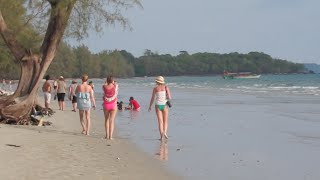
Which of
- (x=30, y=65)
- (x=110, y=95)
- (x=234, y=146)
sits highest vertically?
(x=30, y=65)

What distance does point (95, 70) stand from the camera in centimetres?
18138

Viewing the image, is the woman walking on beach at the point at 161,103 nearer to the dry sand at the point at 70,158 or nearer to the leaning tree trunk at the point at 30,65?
the dry sand at the point at 70,158

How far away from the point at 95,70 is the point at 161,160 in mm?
172884

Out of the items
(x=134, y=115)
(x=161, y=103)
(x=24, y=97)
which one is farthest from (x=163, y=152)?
(x=134, y=115)

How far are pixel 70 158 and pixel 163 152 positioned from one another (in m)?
2.31

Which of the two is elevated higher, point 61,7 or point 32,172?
point 61,7

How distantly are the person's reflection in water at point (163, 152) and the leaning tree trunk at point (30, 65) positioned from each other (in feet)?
17.0

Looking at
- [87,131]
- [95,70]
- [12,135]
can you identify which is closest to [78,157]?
[12,135]

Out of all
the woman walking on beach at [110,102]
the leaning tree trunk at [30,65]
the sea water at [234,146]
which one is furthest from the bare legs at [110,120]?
the leaning tree trunk at [30,65]

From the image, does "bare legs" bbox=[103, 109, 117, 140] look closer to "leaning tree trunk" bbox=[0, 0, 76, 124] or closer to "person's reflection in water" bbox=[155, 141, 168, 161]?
"person's reflection in water" bbox=[155, 141, 168, 161]

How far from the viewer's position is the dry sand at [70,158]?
825 cm

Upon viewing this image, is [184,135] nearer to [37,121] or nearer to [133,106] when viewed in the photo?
[37,121]

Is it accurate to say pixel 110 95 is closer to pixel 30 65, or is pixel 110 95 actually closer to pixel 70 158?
pixel 70 158

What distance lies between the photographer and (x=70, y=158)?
970 centimetres
